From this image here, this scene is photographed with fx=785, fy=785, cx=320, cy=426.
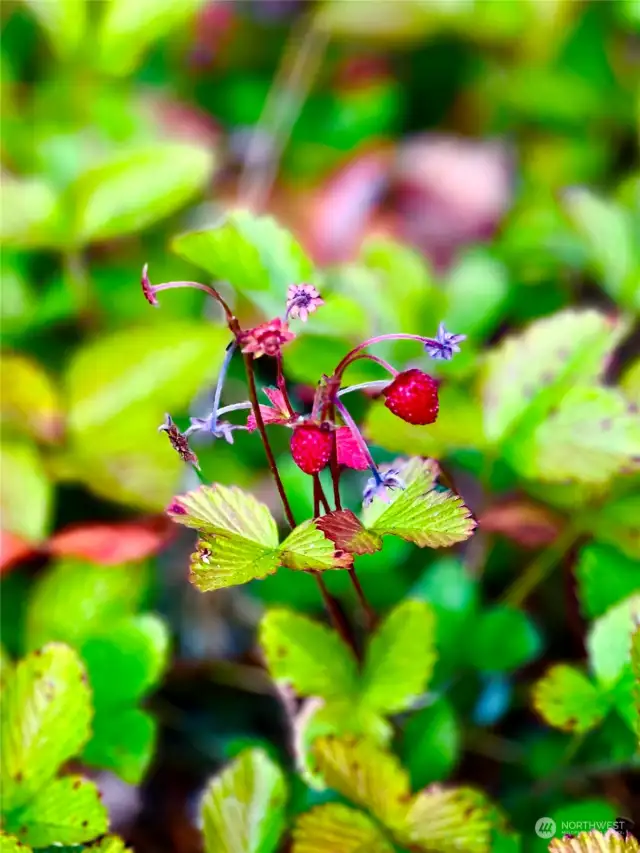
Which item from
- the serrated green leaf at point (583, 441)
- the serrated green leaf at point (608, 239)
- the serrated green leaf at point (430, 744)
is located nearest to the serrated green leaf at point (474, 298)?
the serrated green leaf at point (608, 239)

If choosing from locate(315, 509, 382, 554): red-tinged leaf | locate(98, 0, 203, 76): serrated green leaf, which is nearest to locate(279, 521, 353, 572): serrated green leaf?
locate(315, 509, 382, 554): red-tinged leaf

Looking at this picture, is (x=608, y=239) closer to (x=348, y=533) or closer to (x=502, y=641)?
(x=502, y=641)

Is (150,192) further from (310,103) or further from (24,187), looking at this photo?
(310,103)

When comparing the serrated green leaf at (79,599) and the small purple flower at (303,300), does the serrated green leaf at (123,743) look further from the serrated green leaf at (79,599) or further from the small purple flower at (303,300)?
the small purple flower at (303,300)

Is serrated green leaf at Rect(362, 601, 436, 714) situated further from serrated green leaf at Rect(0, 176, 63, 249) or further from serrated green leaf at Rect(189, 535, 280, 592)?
serrated green leaf at Rect(0, 176, 63, 249)

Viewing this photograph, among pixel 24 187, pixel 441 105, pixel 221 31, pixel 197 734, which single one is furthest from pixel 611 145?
pixel 197 734

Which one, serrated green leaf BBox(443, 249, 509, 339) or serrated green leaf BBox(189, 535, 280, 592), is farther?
serrated green leaf BBox(443, 249, 509, 339)
